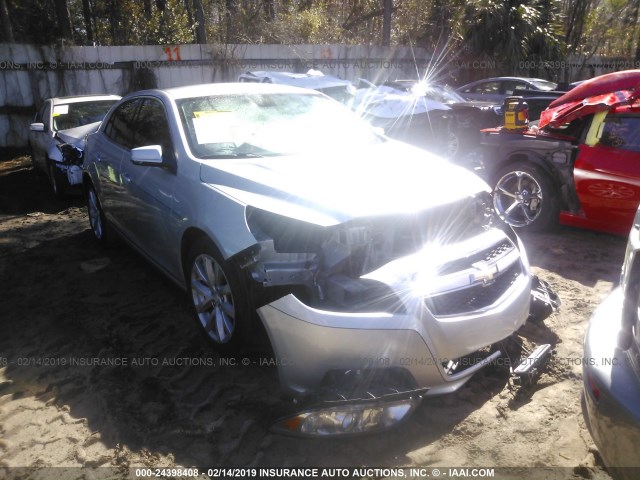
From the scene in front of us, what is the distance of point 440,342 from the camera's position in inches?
103

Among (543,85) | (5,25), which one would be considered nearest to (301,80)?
(543,85)

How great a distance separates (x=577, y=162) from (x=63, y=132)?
698 centimetres

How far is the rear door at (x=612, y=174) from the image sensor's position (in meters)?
4.68

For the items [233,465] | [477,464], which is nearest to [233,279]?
[233,465]

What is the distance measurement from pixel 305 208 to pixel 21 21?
16.4 m

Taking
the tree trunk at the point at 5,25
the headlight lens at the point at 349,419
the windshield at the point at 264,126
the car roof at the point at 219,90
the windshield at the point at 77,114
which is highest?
the tree trunk at the point at 5,25

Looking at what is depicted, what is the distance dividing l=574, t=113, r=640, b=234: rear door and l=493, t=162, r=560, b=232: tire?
1.27ft

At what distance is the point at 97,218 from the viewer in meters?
→ 5.64

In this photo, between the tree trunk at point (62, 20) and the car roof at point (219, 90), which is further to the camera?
the tree trunk at point (62, 20)

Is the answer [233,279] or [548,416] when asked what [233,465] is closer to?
[233,279]

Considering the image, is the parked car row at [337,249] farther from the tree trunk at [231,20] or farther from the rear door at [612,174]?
the tree trunk at [231,20]

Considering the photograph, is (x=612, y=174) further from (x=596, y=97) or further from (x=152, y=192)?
(x=152, y=192)

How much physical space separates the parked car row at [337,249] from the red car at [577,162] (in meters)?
0.04

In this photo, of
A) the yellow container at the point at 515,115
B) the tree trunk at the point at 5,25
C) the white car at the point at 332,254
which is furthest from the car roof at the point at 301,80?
the tree trunk at the point at 5,25
